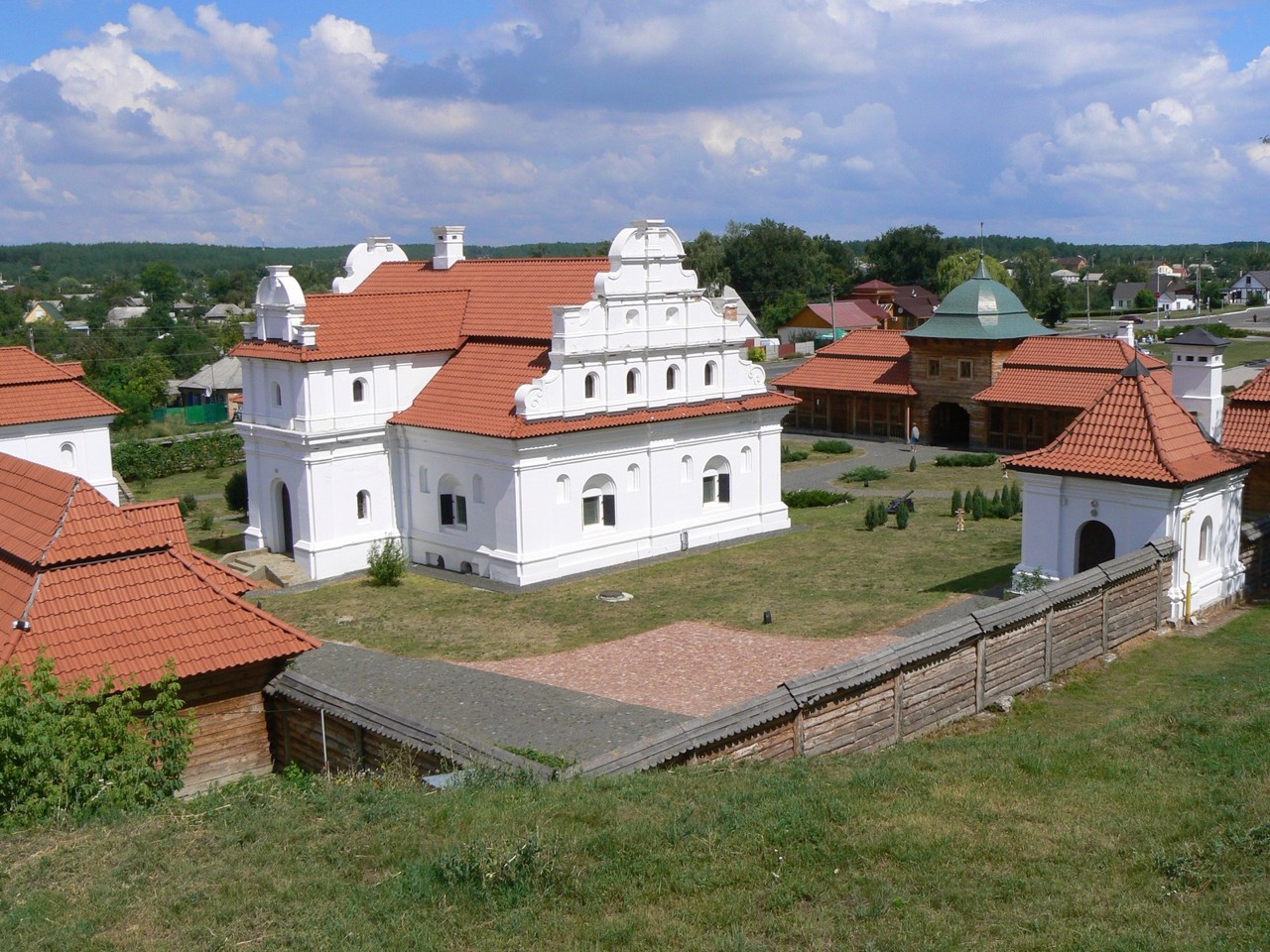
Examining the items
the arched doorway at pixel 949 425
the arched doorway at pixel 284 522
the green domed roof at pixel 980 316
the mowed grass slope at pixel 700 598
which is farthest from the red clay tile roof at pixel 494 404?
the arched doorway at pixel 949 425

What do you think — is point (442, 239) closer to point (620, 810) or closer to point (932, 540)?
point (932, 540)

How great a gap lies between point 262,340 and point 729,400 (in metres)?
11.9

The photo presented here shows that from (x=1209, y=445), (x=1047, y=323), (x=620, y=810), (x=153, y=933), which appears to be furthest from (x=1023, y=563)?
(x=1047, y=323)

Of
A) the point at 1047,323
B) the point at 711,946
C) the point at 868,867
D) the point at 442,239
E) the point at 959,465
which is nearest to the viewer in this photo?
the point at 711,946

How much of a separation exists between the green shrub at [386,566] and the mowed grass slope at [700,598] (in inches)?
11.0

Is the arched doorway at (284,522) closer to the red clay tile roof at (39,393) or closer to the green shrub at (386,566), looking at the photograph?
the green shrub at (386,566)

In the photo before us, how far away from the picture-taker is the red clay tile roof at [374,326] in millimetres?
29781

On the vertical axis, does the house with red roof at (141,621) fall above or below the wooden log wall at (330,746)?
above

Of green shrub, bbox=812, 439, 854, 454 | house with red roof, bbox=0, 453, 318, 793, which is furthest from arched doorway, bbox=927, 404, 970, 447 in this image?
house with red roof, bbox=0, 453, 318, 793

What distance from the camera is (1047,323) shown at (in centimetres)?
10119

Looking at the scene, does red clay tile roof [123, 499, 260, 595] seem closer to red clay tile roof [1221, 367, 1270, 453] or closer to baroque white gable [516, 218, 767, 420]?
baroque white gable [516, 218, 767, 420]

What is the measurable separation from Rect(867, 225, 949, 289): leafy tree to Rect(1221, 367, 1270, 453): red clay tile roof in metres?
90.2

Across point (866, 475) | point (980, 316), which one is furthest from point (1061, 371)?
point (866, 475)

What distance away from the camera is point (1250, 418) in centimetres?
2711
